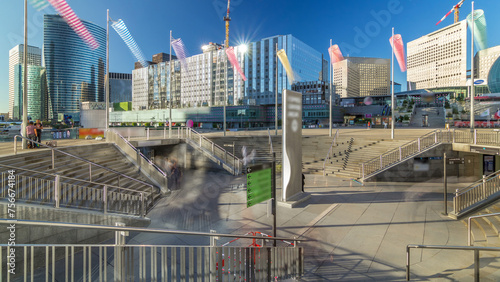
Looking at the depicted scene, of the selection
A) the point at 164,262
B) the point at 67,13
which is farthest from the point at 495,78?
the point at 164,262

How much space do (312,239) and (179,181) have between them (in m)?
11.0

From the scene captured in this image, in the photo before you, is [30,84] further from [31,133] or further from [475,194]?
[475,194]

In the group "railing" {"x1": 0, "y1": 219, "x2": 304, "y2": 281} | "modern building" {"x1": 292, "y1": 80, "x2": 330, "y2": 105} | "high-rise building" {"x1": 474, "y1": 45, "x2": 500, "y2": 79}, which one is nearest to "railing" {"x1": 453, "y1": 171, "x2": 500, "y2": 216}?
"railing" {"x1": 0, "y1": 219, "x2": 304, "y2": 281}

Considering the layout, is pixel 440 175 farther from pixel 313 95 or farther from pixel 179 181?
pixel 313 95

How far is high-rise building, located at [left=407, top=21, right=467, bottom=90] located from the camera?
14712cm

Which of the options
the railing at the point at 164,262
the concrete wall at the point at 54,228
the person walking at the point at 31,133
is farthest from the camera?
the person walking at the point at 31,133

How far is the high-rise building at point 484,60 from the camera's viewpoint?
139875mm

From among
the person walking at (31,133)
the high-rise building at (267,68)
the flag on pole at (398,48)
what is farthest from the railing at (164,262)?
the high-rise building at (267,68)

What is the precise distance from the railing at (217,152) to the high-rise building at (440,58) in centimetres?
17149

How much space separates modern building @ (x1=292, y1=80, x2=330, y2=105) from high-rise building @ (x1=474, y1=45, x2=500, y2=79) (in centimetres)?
10159

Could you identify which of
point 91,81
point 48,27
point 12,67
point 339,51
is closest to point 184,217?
point 12,67

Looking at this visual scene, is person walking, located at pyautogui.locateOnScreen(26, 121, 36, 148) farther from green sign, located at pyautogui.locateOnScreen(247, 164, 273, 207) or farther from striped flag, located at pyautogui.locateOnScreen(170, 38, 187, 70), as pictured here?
striped flag, located at pyautogui.locateOnScreen(170, 38, 187, 70)

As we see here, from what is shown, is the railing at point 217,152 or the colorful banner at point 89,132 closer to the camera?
the railing at point 217,152

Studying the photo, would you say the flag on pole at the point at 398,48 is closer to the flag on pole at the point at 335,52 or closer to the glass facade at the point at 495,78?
the flag on pole at the point at 335,52
